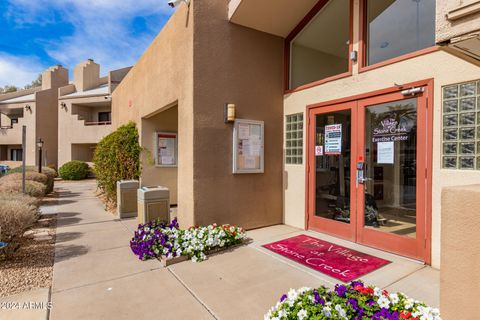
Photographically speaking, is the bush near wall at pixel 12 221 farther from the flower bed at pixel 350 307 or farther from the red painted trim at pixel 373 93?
the red painted trim at pixel 373 93

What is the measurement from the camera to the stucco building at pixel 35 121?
865 inches

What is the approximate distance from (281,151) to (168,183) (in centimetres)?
394

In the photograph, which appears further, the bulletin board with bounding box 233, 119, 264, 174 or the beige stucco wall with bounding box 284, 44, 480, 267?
the bulletin board with bounding box 233, 119, 264, 174

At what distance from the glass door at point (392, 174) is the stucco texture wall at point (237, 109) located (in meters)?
1.86

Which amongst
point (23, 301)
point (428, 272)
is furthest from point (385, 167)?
point (23, 301)

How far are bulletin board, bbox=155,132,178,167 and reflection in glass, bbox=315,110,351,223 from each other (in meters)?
4.68

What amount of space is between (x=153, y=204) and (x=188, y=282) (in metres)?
2.45

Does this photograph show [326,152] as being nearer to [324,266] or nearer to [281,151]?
[281,151]

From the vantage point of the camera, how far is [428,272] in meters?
3.58

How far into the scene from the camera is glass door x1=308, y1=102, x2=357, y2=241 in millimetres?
4789

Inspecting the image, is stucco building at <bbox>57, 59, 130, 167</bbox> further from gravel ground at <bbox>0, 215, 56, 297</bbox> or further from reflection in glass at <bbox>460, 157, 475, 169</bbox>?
reflection in glass at <bbox>460, 157, 475, 169</bbox>

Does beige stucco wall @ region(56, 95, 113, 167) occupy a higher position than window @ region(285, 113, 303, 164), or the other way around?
beige stucco wall @ region(56, 95, 113, 167)

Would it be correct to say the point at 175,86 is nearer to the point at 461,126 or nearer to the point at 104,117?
the point at 461,126

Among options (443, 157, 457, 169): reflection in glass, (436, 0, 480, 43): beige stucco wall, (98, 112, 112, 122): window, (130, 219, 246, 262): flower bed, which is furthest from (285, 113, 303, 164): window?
(98, 112, 112, 122): window
